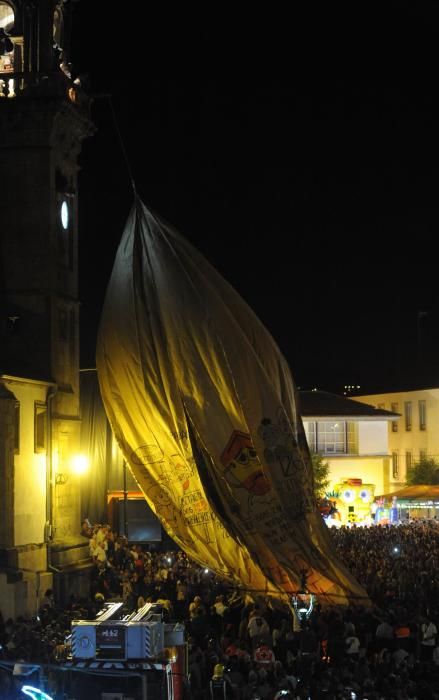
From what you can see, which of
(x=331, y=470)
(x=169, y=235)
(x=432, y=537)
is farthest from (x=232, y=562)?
(x=331, y=470)

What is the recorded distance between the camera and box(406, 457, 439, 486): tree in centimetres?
6028

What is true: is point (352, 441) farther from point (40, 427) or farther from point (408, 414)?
point (40, 427)

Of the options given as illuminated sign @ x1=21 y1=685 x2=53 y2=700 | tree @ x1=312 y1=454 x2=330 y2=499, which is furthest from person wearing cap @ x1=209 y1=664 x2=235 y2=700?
tree @ x1=312 y1=454 x2=330 y2=499

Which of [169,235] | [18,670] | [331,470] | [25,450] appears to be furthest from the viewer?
[331,470]

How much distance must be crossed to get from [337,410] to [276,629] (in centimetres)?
3813

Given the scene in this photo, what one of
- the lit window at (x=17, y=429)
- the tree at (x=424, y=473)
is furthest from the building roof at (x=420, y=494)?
the lit window at (x=17, y=429)

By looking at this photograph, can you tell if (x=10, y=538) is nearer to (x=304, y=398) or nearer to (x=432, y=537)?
(x=432, y=537)

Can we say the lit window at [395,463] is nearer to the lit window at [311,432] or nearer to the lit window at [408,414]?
the lit window at [408,414]

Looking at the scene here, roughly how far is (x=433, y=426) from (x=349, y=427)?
25.3 ft

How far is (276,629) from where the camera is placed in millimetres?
21297

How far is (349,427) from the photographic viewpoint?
58.9 metres

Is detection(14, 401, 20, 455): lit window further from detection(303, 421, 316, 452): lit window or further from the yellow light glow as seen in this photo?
detection(303, 421, 316, 452): lit window

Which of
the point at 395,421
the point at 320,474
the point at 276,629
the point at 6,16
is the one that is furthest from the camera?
the point at 395,421

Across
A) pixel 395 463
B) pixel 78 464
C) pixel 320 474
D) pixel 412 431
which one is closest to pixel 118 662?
pixel 78 464
